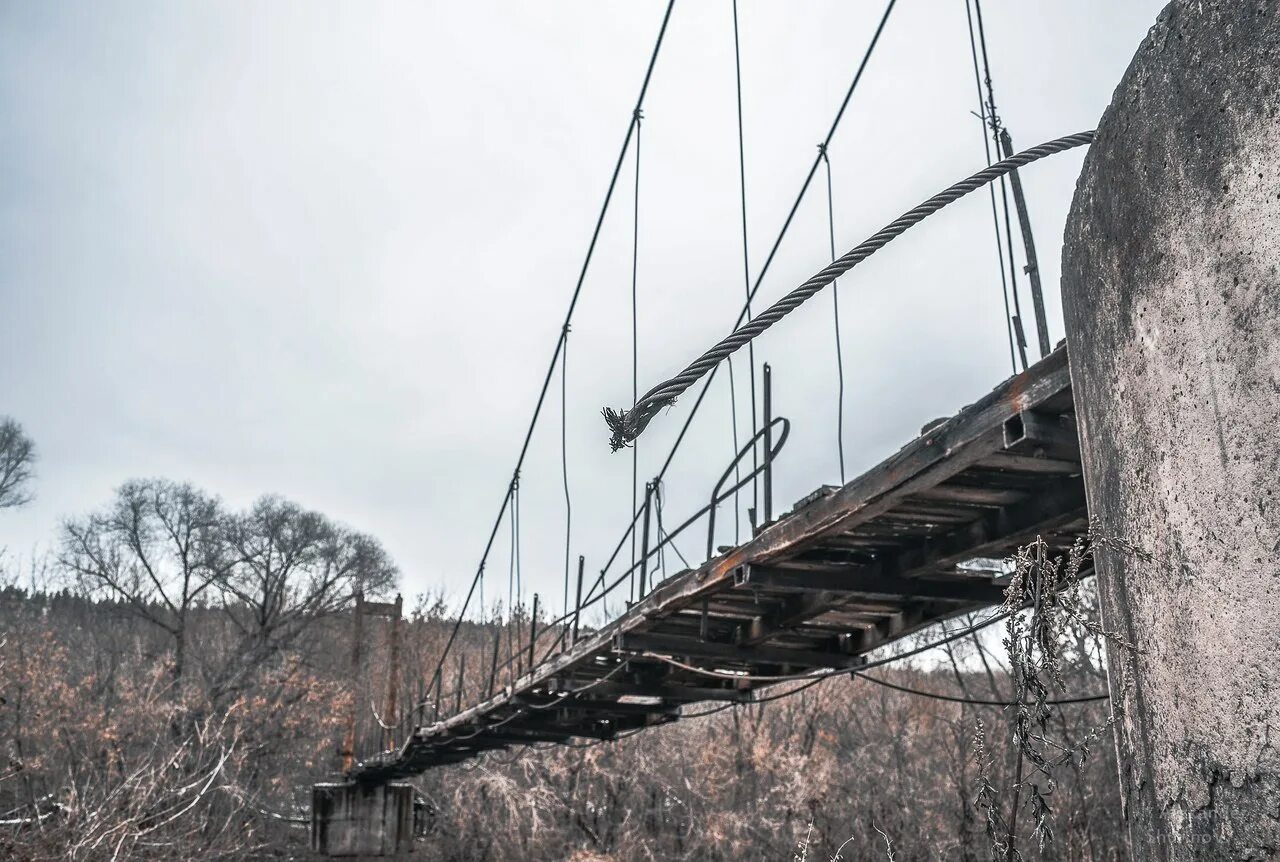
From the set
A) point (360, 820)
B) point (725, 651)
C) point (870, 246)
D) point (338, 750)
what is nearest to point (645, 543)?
point (725, 651)

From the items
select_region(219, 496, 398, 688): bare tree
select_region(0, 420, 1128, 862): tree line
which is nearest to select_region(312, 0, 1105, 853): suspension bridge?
select_region(0, 420, 1128, 862): tree line

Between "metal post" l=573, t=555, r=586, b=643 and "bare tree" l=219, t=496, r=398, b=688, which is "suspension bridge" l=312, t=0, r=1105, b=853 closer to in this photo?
"metal post" l=573, t=555, r=586, b=643

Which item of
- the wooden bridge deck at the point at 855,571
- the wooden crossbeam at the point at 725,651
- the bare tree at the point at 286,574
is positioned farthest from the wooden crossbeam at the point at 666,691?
the bare tree at the point at 286,574

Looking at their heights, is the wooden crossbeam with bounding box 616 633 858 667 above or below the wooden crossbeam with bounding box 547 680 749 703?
above

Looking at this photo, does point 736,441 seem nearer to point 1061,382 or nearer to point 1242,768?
point 1061,382

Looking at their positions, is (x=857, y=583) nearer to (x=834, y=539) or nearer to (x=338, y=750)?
(x=834, y=539)

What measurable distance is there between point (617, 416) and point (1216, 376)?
57.2 inches

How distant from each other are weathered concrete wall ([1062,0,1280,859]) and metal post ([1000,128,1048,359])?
1.85 meters

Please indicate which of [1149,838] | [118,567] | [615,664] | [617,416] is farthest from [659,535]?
[118,567]

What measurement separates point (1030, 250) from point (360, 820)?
18.5 m

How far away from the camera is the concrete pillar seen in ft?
66.3

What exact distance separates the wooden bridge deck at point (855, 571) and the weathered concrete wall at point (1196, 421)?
1.53 meters

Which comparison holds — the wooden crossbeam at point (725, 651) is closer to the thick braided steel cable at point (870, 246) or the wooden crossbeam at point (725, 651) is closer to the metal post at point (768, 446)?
the metal post at point (768, 446)

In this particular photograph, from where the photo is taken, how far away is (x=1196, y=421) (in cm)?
230
